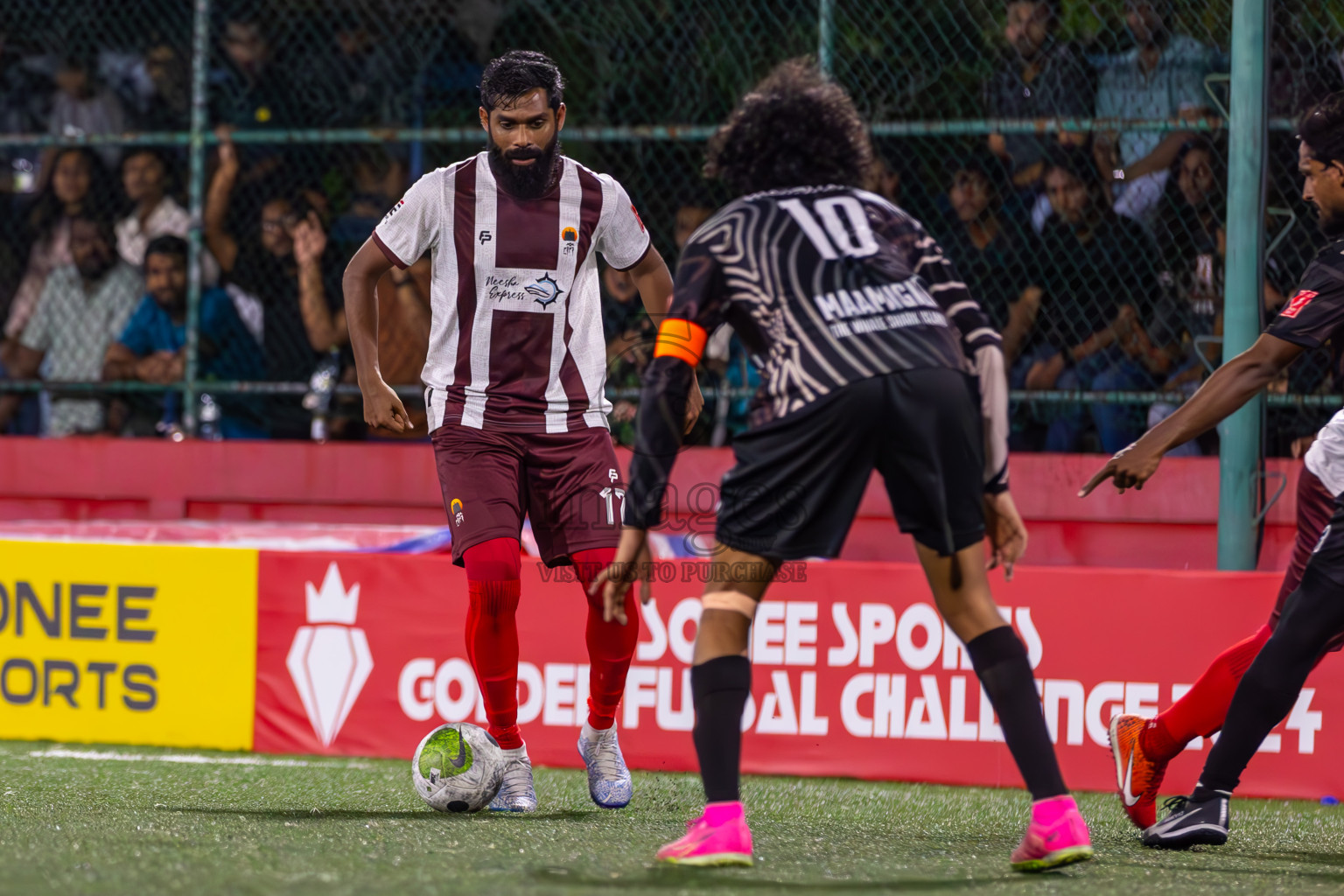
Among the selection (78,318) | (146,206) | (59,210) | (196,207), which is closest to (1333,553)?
(196,207)

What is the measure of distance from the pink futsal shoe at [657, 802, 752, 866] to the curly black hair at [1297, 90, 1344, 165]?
2.23 metres

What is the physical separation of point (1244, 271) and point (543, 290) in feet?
8.67

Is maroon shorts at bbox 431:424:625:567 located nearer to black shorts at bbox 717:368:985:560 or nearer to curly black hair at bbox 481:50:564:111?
curly black hair at bbox 481:50:564:111

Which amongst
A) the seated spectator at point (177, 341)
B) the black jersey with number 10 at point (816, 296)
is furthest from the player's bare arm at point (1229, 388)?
the seated spectator at point (177, 341)

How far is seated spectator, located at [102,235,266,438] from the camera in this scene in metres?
7.93

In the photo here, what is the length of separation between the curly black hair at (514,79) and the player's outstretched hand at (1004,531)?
6.10 ft

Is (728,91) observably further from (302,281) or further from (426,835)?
(426,835)

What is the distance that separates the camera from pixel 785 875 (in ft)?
10.6

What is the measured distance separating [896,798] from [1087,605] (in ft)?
3.26

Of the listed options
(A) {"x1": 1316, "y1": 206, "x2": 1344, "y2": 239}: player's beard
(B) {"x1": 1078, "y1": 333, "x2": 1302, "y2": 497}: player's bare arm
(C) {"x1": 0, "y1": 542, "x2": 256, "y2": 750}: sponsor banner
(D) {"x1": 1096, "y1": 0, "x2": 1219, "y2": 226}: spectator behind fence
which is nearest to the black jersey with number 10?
(B) {"x1": 1078, "y1": 333, "x2": 1302, "y2": 497}: player's bare arm

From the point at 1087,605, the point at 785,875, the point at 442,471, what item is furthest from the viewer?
the point at 1087,605

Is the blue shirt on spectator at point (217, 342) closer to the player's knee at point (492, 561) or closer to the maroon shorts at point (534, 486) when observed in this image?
the maroon shorts at point (534, 486)

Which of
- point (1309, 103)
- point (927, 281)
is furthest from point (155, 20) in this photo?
point (927, 281)

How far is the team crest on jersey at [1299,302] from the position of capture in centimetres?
374
